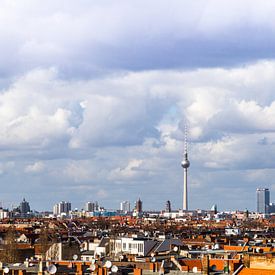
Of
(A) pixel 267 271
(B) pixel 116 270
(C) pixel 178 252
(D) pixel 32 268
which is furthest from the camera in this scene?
(C) pixel 178 252

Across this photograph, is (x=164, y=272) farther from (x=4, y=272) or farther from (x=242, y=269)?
(x=242, y=269)

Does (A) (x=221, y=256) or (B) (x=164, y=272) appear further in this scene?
(A) (x=221, y=256)

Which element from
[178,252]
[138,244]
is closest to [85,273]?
[178,252]

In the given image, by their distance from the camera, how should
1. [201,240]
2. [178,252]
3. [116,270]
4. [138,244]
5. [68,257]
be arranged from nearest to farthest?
[116,270] < [178,252] < [68,257] < [138,244] < [201,240]

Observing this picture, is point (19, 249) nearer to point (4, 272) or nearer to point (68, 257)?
point (68, 257)

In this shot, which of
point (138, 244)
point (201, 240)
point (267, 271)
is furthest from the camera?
point (201, 240)

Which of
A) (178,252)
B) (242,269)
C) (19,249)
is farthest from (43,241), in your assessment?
(242,269)

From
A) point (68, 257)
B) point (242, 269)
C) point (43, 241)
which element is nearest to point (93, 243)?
point (43, 241)

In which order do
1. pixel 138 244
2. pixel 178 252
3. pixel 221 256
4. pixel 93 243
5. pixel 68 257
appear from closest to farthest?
pixel 221 256, pixel 178 252, pixel 68 257, pixel 138 244, pixel 93 243

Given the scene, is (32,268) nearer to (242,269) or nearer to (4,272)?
(4,272)
